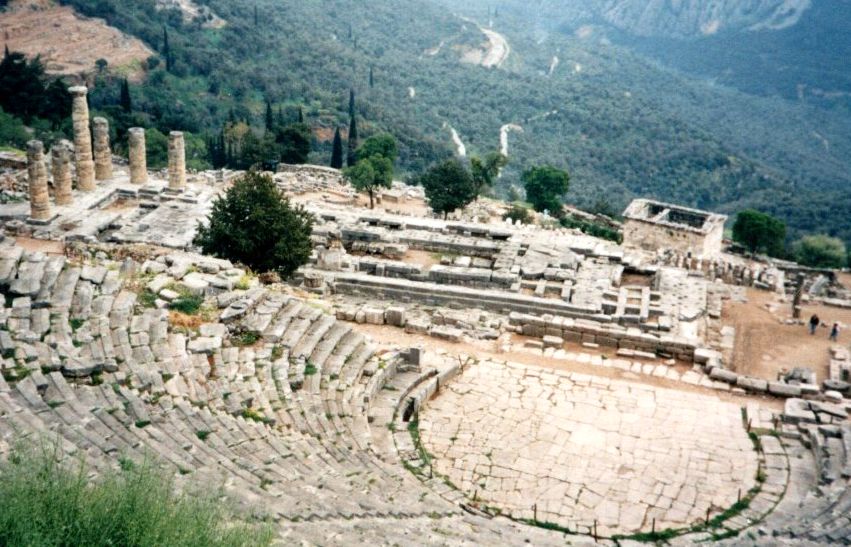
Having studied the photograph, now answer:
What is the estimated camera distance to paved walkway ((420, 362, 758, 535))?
14.5m

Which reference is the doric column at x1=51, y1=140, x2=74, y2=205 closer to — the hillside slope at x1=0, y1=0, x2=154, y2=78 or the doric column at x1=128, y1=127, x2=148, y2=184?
the doric column at x1=128, y1=127, x2=148, y2=184

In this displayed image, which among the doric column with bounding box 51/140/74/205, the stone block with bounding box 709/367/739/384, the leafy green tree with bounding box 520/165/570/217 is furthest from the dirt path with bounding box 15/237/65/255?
the leafy green tree with bounding box 520/165/570/217

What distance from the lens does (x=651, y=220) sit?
3606 centimetres

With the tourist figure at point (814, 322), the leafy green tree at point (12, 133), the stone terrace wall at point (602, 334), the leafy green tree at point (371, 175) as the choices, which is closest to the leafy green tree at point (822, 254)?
the leafy green tree at point (371, 175)

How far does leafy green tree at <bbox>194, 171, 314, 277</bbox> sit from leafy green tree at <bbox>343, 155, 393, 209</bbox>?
1757 centimetres

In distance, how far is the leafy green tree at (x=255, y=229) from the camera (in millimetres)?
22391

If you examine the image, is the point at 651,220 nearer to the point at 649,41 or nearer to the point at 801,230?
the point at 801,230

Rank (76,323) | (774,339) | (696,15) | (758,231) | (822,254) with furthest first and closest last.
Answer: (696,15) → (822,254) → (758,231) → (774,339) → (76,323)

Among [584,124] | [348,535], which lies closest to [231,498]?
[348,535]

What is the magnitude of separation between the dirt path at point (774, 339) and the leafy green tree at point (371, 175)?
60.0 feet

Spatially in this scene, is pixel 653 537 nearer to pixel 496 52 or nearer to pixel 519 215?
pixel 519 215

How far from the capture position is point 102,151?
31938 mm

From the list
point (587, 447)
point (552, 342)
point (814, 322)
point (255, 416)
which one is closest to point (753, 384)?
point (552, 342)

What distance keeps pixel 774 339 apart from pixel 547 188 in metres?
24.2
